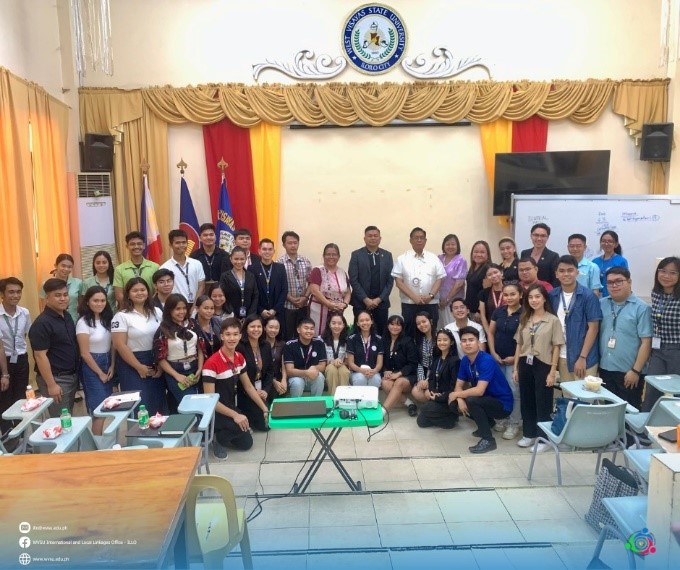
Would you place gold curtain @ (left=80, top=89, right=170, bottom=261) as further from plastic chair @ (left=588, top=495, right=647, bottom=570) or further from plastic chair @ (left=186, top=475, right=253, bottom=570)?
plastic chair @ (left=588, top=495, right=647, bottom=570)

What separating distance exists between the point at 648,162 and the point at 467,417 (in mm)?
4326

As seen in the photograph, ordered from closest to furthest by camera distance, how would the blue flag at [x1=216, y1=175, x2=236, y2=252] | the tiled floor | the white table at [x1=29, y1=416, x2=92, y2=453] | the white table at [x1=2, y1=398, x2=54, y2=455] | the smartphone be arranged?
the tiled floor, the smartphone, the white table at [x1=29, y1=416, x2=92, y2=453], the white table at [x1=2, y1=398, x2=54, y2=455], the blue flag at [x1=216, y1=175, x2=236, y2=252]

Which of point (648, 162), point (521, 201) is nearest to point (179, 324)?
point (521, 201)

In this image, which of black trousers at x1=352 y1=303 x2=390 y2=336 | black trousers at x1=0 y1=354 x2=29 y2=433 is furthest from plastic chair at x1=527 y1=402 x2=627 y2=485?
black trousers at x1=0 y1=354 x2=29 y2=433

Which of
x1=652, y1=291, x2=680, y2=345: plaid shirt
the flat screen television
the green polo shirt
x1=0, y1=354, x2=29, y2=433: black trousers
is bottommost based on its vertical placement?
Result: x1=0, y1=354, x2=29, y2=433: black trousers

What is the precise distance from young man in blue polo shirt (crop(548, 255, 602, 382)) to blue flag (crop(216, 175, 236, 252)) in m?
3.90

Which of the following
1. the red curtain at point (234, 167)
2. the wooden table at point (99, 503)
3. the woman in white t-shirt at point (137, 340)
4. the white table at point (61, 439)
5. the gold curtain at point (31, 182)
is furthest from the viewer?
the red curtain at point (234, 167)

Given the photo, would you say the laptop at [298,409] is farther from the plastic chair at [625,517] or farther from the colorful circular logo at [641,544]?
the colorful circular logo at [641,544]

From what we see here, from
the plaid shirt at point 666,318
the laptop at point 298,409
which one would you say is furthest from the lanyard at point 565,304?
the laptop at point 298,409

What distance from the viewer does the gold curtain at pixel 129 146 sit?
6.75 meters

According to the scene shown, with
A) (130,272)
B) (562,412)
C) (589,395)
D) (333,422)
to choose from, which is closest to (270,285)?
(130,272)

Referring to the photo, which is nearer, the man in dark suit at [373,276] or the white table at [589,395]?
the white table at [589,395]

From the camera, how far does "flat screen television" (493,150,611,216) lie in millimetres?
6793

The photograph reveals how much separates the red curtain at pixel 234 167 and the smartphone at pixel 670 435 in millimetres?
5135
